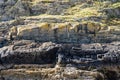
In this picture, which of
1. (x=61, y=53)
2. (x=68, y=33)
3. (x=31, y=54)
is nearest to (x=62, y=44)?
(x=61, y=53)

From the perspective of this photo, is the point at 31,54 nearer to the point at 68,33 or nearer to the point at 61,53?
the point at 61,53

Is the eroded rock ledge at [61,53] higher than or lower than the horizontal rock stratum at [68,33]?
lower

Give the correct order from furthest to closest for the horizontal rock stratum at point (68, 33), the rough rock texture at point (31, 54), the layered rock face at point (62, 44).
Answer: the horizontal rock stratum at point (68, 33) < the rough rock texture at point (31, 54) < the layered rock face at point (62, 44)

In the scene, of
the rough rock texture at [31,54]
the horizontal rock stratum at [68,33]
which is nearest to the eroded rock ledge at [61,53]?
the rough rock texture at [31,54]

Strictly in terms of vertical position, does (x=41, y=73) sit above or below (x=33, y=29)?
below

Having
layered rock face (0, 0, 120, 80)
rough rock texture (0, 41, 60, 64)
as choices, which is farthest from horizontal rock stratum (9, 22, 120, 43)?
rough rock texture (0, 41, 60, 64)

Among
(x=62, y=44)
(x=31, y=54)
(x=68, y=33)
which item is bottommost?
(x=31, y=54)

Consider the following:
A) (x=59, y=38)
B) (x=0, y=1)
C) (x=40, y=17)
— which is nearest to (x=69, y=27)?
(x=59, y=38)

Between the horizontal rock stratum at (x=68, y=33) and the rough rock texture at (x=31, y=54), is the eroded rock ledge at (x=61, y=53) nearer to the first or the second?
the rough rock texture at (x=31, y=54)

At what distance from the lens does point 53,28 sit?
132ft

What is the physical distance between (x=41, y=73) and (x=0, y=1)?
12.9m

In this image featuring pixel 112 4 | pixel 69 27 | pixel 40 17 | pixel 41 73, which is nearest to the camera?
pixel 41 73

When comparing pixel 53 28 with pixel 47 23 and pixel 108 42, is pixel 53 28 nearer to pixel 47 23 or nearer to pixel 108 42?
pixel 47 23

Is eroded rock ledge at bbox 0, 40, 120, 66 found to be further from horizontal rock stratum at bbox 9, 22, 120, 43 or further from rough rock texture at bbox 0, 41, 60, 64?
horizontal rock stratum at bbox 9, 22, 120, 43
